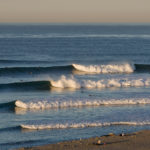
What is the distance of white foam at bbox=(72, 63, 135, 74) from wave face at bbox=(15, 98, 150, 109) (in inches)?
440

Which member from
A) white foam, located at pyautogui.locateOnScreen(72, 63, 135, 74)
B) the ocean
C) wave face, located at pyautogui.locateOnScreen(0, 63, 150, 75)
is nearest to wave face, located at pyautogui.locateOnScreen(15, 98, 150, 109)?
the ocean

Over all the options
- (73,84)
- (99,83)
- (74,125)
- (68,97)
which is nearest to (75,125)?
(74,125)

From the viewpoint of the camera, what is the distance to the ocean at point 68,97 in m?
18.5

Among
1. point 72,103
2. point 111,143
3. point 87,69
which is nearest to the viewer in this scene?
point 111,143

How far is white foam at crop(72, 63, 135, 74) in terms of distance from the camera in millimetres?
35156

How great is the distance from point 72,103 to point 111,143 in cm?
685

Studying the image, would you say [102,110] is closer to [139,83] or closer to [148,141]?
[148,141]

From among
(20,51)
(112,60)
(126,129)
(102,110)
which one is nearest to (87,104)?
(102,110)

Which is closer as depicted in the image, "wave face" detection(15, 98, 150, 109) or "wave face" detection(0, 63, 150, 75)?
"wave face" detection(15, 98, 150, 109)

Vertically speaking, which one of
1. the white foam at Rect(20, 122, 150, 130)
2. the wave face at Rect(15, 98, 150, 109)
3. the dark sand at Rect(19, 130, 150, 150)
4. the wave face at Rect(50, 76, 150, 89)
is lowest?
the dark sand at Rect(19, 130, 150, 150)

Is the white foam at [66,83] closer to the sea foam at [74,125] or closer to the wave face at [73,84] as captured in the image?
the wave face at [73,84]

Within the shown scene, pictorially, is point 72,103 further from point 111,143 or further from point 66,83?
point 111,143

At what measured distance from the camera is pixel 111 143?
16.5m

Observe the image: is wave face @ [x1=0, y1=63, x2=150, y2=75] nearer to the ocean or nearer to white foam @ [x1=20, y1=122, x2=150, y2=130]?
the ocean
